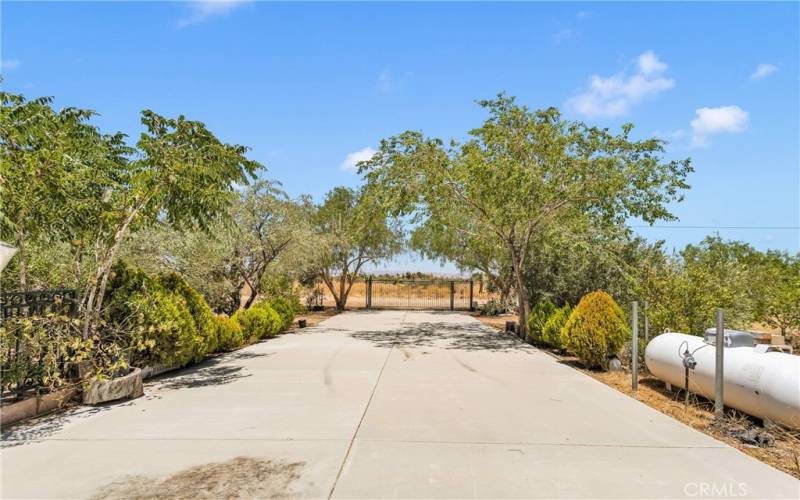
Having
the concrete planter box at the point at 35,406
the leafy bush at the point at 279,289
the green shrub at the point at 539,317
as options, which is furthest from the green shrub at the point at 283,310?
the concrete planter box at the point at 35,406

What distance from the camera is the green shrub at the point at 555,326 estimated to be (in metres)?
11.6

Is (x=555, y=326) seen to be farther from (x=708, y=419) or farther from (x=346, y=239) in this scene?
(x=346, y=239)

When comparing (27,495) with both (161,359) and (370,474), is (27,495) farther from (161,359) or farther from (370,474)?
(161,359)

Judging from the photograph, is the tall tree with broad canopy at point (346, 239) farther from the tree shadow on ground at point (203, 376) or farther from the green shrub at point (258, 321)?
the tree shadow on ground at point (203, 376)

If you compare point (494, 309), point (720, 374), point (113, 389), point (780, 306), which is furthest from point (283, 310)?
point (780, 306)

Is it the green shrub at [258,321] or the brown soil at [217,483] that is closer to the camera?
the brown soil at [217,483]

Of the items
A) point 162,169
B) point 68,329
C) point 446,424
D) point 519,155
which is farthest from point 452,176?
point 68,329

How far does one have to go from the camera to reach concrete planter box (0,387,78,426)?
557 centimetres

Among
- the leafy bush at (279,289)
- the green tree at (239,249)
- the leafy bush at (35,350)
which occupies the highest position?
the green tree at (239,249)

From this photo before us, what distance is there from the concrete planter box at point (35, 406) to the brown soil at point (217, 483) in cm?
269

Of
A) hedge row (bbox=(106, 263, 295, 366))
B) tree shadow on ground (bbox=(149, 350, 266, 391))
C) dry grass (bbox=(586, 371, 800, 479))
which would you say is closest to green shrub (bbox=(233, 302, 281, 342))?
tree shadow on ground (bbox=(149, 350, 266, 391))

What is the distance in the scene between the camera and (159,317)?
7566mm

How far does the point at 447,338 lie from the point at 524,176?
5568mm

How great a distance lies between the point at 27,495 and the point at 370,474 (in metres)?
2.69
